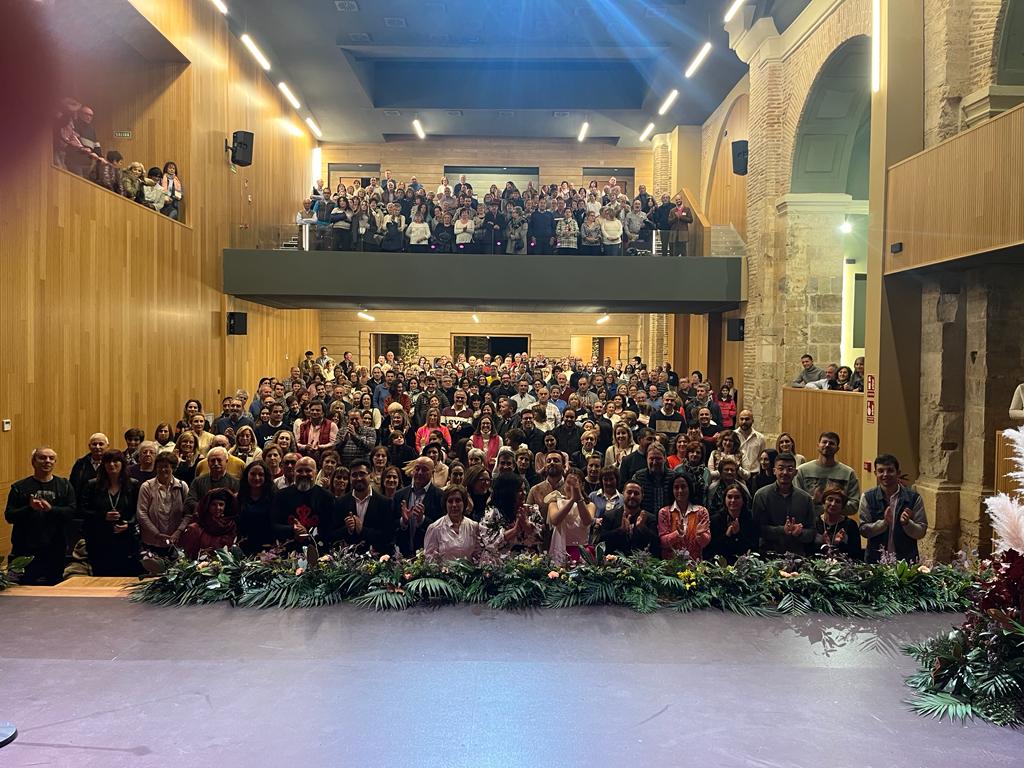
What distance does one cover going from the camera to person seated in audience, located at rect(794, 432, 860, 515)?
21.1ft

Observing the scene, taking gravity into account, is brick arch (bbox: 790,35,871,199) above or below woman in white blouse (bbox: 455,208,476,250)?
above

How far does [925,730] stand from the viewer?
3221mm

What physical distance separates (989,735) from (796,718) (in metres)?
0.74

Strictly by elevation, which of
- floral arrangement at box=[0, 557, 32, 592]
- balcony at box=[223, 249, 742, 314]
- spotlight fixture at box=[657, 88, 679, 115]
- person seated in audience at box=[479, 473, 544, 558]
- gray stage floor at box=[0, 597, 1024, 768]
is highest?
spotlight fixture at box=[657, 88, 679, 115]

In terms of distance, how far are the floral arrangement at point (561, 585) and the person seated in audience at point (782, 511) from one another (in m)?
0.79

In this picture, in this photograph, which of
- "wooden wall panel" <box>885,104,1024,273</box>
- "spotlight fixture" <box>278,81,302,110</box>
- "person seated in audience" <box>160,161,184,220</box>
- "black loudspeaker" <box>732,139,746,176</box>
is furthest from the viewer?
"spotlight fixture" <box>278,81,302,110</box>

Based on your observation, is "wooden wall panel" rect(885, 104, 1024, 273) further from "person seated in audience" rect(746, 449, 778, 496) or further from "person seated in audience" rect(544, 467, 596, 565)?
"person seated in audience" rect(544, 467, 596, 565)

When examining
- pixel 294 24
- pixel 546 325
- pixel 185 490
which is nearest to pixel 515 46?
pixel 294 24

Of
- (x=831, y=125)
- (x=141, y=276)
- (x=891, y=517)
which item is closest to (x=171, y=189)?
(x=141, y=276)

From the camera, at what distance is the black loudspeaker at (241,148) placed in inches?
542

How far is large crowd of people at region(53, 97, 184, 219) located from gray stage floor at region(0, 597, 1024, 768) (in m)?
6.30

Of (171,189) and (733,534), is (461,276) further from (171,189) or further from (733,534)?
(733,534)

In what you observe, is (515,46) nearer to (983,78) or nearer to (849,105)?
(849,105)

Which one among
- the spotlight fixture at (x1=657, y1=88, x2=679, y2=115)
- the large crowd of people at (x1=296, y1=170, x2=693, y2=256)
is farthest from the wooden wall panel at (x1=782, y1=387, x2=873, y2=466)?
the spotlight fixture at (x1=657, y1=88, x2=679, y2=115)
